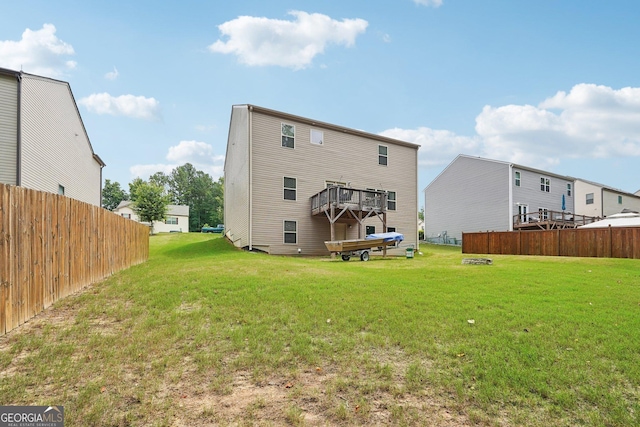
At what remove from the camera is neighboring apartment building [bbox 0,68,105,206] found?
1231 centimetres

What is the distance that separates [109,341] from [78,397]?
1378mm

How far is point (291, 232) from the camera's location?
1822 cm

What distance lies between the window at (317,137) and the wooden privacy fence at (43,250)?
12.4 m

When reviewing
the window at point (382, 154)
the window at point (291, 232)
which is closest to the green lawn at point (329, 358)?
the window at point (291, 232)

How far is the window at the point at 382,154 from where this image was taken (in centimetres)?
2142

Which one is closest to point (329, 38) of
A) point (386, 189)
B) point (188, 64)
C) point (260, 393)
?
point (188, 64)

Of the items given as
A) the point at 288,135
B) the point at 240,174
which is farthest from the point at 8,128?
the point at 288,135

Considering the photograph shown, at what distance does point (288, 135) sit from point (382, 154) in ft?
22.2

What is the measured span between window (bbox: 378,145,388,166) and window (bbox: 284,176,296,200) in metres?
6.45

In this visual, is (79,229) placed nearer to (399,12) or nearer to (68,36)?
(68,36)

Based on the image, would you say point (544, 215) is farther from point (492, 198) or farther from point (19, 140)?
point (19, 140)

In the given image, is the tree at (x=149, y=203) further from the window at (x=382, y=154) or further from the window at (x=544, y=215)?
the window at (x=544, y=215)

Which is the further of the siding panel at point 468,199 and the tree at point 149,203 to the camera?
the tree at point 149,203

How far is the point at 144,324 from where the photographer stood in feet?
16.5
